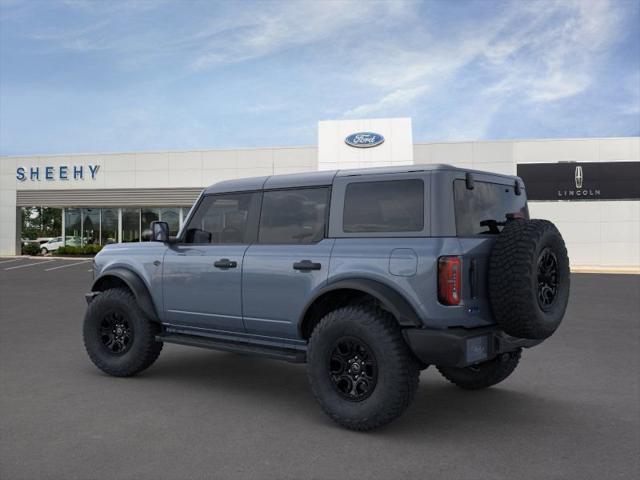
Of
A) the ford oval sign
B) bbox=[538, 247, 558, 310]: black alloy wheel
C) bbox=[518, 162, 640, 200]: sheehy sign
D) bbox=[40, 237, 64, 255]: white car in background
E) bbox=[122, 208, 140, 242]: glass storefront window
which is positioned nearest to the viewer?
bbox=[538, 247, 558, 310]: black alloy wheel

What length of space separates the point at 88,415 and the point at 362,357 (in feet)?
7.57

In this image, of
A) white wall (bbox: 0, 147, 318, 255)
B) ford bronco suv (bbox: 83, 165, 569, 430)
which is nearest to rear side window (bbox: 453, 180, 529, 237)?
ford bronco suv (bbox: 83, 165, 569, 430)

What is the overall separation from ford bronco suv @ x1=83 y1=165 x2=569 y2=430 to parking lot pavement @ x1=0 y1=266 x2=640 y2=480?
43cm

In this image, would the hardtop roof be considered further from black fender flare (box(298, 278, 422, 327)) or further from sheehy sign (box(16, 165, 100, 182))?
sheehy sign (box(16, 165, 100, 182))

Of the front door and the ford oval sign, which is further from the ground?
the ford oval sign

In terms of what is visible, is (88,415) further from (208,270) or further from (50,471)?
(208,270)

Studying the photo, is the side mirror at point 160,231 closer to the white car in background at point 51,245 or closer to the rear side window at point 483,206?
the rear side window at point 483,206

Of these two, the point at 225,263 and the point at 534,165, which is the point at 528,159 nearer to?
the point at 534,165

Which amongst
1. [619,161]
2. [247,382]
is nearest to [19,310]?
[247,382]

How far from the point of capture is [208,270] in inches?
223

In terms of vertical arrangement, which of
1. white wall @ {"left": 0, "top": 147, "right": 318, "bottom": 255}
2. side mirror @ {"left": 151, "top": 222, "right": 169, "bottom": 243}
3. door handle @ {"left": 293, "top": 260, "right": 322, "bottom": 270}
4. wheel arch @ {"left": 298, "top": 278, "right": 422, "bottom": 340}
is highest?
white wall @ {"left": 0, "top": 147, "right": 318, "bottom": 255}

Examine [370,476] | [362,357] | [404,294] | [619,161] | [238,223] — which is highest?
[619,161]

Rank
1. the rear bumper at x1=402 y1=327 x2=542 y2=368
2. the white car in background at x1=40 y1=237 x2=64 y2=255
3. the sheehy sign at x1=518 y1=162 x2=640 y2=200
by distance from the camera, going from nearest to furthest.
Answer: the rear bumper at x1=402 y1=327 x2=542 y2=368
the sheehy sign at x1=518 y1=162 x2=640 y2=200
the white car in background at x1=40 y1=237 x2=64 y2=255

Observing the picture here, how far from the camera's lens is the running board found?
504 centimetres
